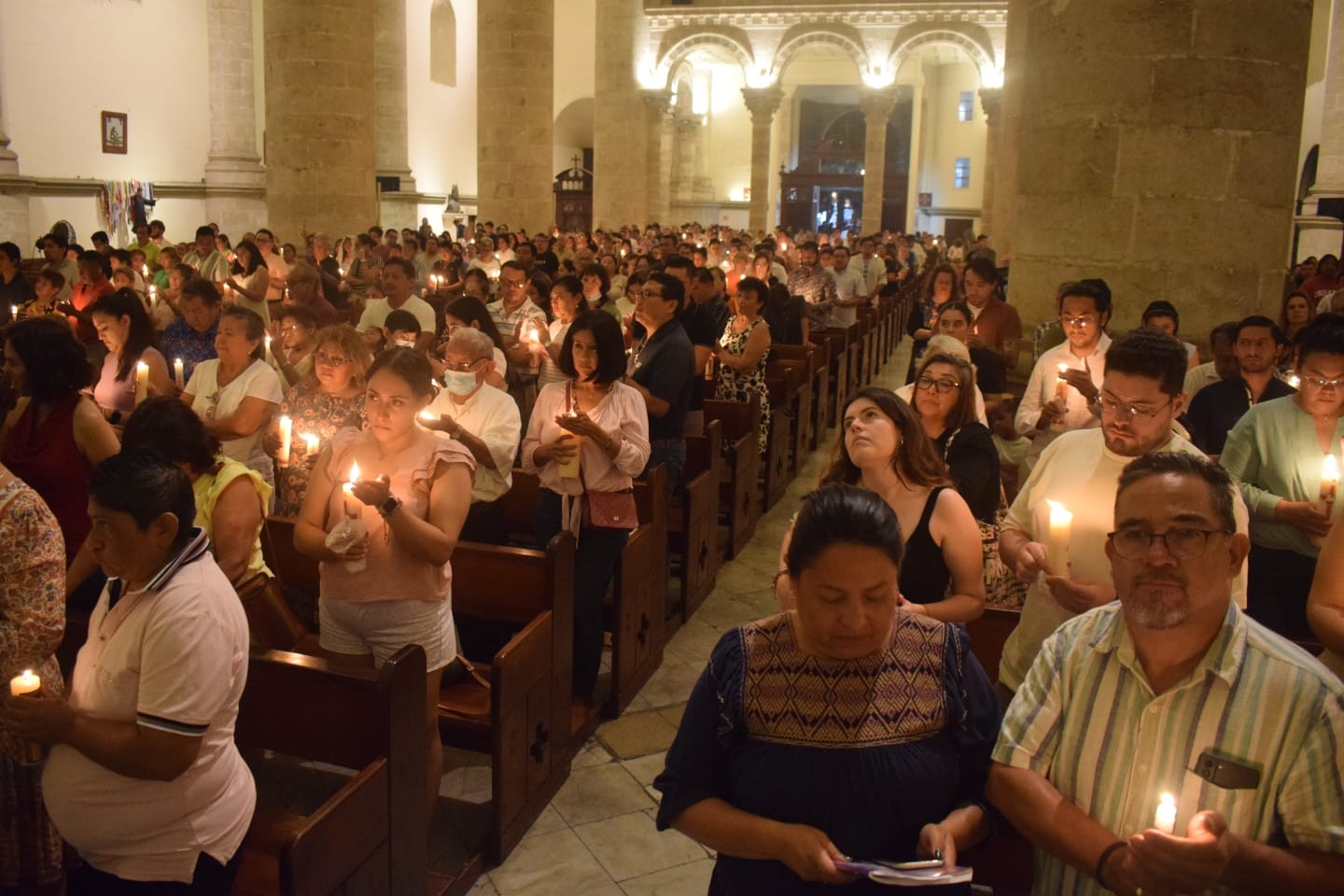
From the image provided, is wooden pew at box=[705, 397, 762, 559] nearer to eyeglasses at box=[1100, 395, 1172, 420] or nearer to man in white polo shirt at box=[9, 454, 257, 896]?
eyeglasses at box=[1100, 395, 1172, 420]

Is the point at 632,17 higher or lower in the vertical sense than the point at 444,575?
higher

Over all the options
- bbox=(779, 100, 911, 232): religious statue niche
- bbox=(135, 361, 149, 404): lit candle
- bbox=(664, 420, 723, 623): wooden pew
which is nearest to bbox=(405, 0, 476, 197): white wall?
bbox=(779, 100, 911, 232): religious statue niche

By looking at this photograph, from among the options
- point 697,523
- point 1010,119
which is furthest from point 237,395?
point 1010,119

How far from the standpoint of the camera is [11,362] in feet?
12.4

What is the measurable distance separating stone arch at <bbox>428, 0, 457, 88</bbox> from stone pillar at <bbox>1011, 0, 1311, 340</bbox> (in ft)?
85.2

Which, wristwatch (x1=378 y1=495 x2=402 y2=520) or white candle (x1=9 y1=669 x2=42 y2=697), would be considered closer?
white candle (x1=9 y1=669 x2=42 y2=697)

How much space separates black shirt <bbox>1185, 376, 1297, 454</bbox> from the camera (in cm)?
503

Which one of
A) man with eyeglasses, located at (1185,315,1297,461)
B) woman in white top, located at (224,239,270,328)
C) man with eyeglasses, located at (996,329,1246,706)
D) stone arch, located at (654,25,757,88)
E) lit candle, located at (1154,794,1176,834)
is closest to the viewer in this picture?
lit candle, located at (1154,794,1176,834)

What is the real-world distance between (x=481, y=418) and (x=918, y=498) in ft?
7.64

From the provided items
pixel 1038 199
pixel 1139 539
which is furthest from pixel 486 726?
pixel 1038 199

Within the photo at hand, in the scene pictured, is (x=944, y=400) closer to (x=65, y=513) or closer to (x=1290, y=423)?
(x=1290, y=423)

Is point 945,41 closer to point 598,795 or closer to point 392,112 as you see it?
point 392,112

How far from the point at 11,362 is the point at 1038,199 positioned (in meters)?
5.06

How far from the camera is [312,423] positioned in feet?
16.1
